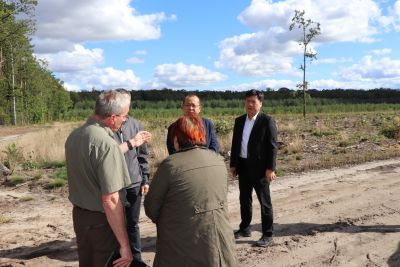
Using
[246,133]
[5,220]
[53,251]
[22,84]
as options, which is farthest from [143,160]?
[22,84]

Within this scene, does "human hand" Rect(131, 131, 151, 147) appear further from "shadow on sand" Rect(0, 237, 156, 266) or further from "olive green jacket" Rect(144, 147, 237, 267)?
"shadow on sand" Rect(0, 237, 156, 266)

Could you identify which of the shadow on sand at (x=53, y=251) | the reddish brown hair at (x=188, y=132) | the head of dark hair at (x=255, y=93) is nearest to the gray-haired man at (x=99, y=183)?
the reddish brown hair at (x=188, y=132)

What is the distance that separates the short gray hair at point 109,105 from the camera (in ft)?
10.2

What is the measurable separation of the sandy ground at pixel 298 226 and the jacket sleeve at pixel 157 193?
8.26 feet

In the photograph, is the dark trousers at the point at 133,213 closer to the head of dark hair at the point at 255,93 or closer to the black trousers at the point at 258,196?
the black trousers at the point at 258,196

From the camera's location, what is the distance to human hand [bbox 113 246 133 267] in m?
2.95

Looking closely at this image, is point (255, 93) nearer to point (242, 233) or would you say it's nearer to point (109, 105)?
point (242, 233)

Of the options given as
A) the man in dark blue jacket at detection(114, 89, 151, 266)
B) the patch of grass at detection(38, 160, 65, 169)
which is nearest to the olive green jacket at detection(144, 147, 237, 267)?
the man in dark blue jacket at detection(114, 89, 151, 266)

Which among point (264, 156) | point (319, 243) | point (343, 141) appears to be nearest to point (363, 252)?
point (319, 243)

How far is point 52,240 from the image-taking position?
621 centimetres

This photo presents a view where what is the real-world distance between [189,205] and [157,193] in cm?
22

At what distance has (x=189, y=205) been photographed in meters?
2.89

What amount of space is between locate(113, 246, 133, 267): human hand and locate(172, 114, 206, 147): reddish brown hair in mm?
774

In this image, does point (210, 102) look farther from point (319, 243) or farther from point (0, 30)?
point (319, 243)
